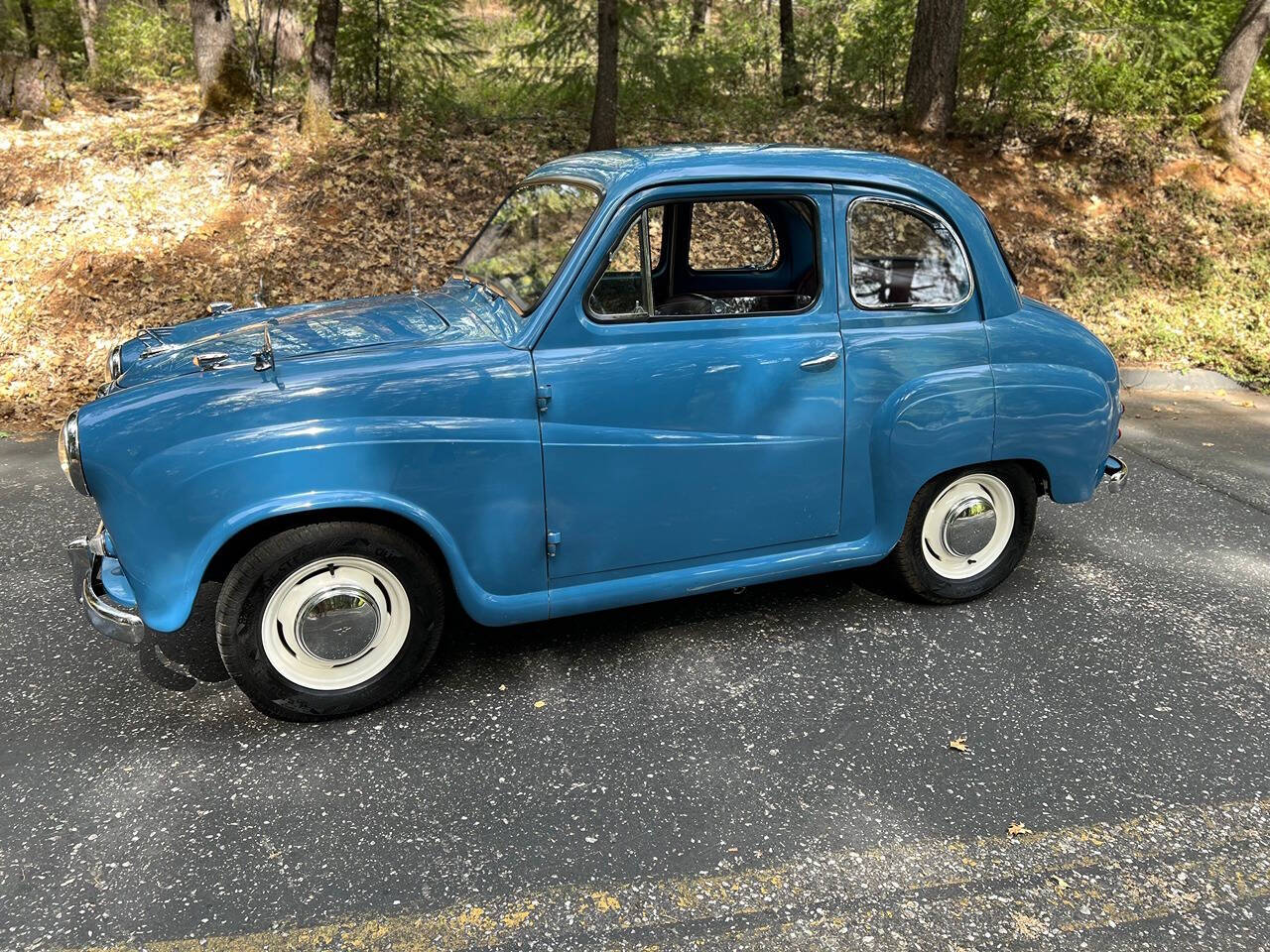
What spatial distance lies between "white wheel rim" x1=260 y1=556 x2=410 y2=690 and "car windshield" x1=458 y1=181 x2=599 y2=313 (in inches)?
43.2

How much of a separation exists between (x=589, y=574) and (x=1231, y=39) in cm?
1093

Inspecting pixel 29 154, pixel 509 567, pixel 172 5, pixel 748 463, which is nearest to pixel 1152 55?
pixel 748 463

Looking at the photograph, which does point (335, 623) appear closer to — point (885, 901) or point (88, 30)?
point (885, 901)

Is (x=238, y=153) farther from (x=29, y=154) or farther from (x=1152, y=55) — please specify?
(x=1152, y=55)

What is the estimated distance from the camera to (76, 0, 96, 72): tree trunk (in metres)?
11.7

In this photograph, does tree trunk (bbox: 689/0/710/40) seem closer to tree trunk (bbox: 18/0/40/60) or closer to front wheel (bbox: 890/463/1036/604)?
tree trunk (bbox: 18/0/40/60)

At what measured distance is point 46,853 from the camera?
8.59 feet

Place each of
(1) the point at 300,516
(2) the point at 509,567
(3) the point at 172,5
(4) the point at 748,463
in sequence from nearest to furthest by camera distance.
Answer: (1) the point at 300,516 → (2) the point at 509,567 → (4) the point at 748,463 → (3) the point at 172,5

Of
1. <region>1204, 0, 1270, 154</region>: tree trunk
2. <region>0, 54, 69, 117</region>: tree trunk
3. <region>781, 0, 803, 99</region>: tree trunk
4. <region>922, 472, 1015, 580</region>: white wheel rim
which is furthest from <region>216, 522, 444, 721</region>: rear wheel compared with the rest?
<region>1204, 0, 1270, 154</region>: tree trunk

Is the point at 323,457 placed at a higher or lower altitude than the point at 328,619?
higher

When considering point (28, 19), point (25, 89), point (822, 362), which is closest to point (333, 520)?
point (822, 362)

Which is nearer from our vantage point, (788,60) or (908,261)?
(908,261)

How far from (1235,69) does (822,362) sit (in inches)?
391

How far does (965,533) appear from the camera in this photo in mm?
3957
